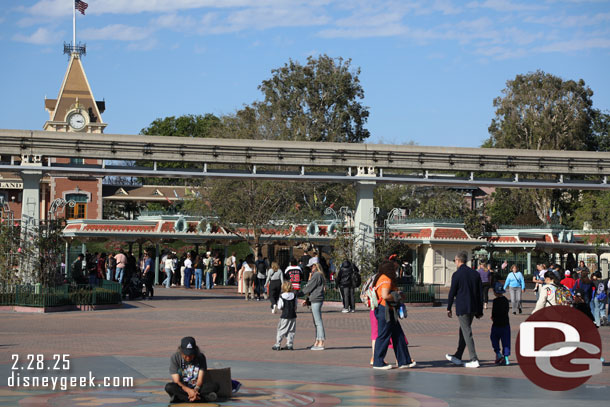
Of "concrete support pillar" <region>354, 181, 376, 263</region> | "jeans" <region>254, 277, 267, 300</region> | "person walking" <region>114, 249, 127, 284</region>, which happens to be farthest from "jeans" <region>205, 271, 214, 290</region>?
"concrete support pillar" <region>354, 181, 376, 263</region>

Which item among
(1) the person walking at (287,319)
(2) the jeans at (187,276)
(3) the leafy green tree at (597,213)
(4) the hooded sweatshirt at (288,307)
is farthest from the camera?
(3) the leafy green tree at (597,213)

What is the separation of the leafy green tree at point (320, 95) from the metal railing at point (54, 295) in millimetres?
37417

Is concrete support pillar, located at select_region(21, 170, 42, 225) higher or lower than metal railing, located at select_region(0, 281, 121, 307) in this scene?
higher

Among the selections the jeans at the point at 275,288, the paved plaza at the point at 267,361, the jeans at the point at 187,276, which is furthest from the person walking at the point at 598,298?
the jeans at the point at 187,276

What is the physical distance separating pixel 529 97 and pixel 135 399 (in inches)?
2342

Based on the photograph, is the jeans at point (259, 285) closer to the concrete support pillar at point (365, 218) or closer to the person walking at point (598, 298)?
the concrete support pillar at point (365, 218)

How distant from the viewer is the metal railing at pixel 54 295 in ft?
82.4

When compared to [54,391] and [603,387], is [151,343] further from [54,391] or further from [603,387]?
[603,387]

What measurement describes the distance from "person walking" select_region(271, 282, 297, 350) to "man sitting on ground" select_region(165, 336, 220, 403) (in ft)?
18.9

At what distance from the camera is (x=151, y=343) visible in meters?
16.9

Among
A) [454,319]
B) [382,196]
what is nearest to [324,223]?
[382,196]

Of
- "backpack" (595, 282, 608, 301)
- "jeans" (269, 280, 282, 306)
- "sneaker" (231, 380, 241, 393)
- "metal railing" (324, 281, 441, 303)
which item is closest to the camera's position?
"sneaker" (231, 380, 241, 393)

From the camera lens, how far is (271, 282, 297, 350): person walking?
16.3 metres

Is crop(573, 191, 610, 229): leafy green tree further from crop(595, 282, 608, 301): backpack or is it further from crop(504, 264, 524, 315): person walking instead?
crop(595, 282, 608, 301): backpack
